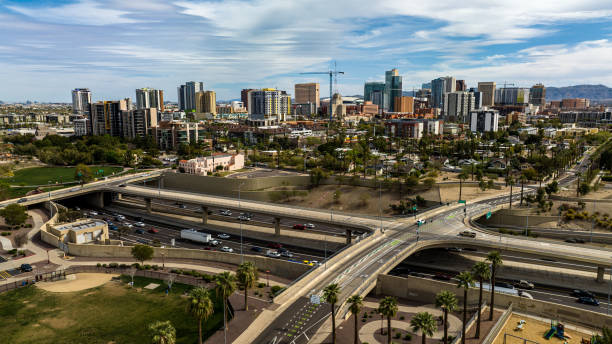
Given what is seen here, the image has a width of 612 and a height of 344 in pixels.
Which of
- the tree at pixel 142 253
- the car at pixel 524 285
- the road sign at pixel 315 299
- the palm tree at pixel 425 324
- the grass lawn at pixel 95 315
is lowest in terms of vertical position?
the car at pixel 524 285

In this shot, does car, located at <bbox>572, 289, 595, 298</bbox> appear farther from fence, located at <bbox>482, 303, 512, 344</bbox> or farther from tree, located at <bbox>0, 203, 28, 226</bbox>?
tree, located at <bbox>0, 203, 28, 226</bbox>

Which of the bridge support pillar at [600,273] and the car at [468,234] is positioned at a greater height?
the car at [468,234]

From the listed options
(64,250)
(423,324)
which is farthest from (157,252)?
(423,324)

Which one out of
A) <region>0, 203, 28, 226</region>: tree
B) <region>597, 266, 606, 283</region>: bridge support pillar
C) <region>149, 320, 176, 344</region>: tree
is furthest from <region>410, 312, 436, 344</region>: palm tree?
<region>0, 203, 28, 226</region>: tree

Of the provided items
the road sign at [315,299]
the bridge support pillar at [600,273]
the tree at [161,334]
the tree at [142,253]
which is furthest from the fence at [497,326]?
the tree at [142,253]

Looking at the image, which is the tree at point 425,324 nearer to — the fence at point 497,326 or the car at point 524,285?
the fence at point 497,326

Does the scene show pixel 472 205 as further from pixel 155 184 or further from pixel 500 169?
pixel 155 184

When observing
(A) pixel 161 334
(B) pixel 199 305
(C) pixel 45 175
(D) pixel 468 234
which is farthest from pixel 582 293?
(C) pixel 45 175

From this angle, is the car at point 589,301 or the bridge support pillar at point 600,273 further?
the bridge support pillar at point 600,273
